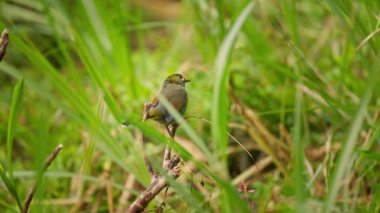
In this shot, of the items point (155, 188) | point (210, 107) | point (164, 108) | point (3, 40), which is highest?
point (3, 40)

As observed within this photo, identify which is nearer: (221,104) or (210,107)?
(221,104)

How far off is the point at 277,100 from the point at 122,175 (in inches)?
32.3

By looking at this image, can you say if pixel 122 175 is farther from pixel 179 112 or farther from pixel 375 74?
pixel 375 74

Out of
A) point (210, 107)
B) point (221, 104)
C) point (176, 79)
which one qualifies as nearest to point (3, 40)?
point (176, 79)

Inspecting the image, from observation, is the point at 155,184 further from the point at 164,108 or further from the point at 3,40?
the point at 3,40

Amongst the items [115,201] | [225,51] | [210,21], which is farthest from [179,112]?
[210,21]

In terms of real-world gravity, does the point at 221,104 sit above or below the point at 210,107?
above

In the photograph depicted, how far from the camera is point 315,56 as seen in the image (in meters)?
3.81

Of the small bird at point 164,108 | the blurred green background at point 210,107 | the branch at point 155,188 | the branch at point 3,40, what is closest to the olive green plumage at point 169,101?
the small bird at point 164,108

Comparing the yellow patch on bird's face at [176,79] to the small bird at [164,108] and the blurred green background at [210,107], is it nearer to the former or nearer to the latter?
the small bird at [164,108]

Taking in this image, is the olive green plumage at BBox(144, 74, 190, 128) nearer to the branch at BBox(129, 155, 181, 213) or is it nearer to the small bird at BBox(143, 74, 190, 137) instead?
the small bird at BBox(143, 74, 190, 137)

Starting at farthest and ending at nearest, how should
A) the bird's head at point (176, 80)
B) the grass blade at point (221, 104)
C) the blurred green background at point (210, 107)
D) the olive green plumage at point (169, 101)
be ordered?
the blurred green background at point (210, 107) → the bird's head at point (176, 80) → the olive green plumage at point (169, 101) → the grass blade at point (221, 104)

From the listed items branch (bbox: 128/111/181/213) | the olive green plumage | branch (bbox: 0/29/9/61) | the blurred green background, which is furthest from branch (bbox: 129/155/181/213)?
branch (bbox: 0/29/9/61)

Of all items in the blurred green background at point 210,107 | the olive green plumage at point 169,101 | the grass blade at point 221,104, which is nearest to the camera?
the grass blade at point 221,104
